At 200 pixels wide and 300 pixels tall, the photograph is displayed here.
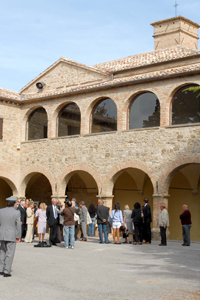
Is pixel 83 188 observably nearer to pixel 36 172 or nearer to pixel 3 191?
pixel 36 172

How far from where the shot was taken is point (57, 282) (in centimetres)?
780

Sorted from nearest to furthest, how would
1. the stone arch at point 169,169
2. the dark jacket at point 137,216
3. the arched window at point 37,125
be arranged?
the dark jacket at point 137,216 → the stone arch at point 169,169 → the arched window at point 37,125

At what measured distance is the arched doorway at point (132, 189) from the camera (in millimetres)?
21859

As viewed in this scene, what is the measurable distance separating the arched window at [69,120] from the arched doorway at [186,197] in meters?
5.17

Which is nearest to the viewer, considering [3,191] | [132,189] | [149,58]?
[149,58]

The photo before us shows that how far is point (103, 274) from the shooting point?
28.6ft

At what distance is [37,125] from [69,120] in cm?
237

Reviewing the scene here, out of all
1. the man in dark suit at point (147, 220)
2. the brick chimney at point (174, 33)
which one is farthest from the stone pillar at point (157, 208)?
the brick chimney at point (174, 33)

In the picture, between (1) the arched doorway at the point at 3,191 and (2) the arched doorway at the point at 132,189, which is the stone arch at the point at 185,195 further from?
(1) the arched doorway at the point at 3,191

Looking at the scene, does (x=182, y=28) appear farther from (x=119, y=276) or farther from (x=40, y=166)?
(x=119, y=276)

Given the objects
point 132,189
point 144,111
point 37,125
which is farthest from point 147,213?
point 37,125

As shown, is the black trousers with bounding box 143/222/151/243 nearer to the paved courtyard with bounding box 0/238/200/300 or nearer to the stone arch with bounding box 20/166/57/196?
the paved courtyard with bounding box 0/238/200/300

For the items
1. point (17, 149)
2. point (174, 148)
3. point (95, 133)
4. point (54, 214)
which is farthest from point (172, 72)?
point (17, 149)

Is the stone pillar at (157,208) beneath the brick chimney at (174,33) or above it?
beneath
